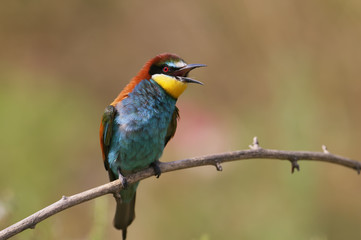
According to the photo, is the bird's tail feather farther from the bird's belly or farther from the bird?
the bird's belly

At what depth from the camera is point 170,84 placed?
226 centimetres

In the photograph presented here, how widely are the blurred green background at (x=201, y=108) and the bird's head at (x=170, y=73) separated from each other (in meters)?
0.56

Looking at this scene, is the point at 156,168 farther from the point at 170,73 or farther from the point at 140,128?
the point at 170,73

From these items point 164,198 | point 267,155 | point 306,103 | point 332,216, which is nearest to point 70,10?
point 164,198

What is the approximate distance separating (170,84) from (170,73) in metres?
0.06

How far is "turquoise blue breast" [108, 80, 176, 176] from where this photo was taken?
2.20 m

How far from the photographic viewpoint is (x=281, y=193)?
275 cm

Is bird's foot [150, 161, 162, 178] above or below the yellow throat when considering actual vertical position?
below

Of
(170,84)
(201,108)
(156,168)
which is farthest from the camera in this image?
(201,108)

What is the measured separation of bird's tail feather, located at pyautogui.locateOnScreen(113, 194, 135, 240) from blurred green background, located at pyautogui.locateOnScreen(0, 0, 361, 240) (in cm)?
14

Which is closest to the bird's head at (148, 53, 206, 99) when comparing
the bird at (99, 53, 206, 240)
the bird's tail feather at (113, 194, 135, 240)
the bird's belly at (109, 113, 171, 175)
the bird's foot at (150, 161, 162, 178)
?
the bird at (99, 53, 206, 240)

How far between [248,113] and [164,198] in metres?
0.91

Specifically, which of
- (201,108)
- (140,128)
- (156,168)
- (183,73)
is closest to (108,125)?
(140,128)

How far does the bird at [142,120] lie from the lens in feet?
7.23
